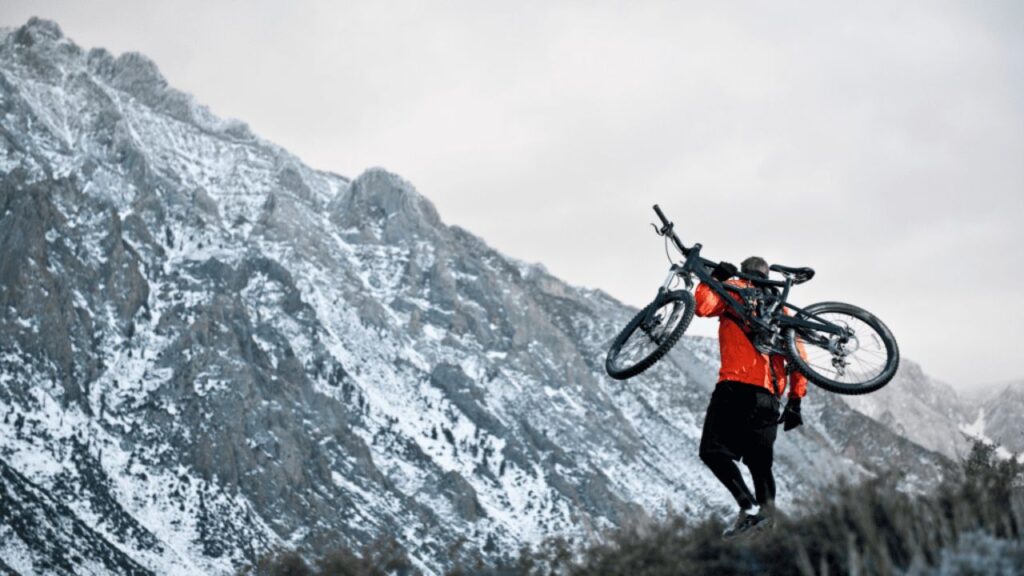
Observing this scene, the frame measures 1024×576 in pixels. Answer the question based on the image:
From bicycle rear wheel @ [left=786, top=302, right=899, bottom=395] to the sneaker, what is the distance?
253 centimetres

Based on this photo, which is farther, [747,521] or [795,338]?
[795,338]

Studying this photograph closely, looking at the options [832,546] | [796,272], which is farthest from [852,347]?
[832,546]

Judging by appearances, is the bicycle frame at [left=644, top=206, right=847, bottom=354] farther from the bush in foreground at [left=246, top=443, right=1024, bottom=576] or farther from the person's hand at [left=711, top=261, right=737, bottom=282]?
the bush in foreground at [left=246, top=443, right=1024, bottom=576]

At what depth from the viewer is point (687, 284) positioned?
46.6ft

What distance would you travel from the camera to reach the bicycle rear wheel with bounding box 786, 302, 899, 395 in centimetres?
1332

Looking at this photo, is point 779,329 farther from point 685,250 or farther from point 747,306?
point 685,250

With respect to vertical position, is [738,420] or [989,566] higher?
[738,420]

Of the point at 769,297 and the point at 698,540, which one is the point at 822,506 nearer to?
the point at 698,540

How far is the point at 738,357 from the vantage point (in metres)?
12.3

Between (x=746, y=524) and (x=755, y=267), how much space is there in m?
3.28

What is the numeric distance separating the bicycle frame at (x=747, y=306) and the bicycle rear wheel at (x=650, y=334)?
88mm

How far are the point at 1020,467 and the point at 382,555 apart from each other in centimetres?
540

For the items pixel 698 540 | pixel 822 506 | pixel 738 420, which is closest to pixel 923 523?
pixel 822 506

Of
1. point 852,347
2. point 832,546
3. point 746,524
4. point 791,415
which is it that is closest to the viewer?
point 832,546
